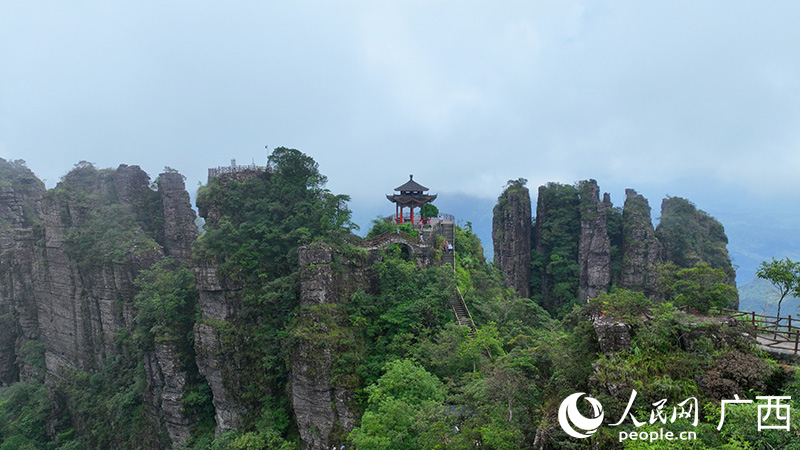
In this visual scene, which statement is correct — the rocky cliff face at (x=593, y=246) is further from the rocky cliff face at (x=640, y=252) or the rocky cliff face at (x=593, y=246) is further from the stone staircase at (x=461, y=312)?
the stone staircase at (x=461, y=312)

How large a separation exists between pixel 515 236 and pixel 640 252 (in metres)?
12.7

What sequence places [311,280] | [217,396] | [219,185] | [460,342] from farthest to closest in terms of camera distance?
[219,185], [217,396], [311,280], [460,342]

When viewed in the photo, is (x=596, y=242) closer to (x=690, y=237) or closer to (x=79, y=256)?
(x=690, y=237)

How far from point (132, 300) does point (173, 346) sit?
8.64 metres

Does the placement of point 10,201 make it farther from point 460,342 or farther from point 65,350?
point 460,342

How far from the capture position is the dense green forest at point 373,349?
10.7m

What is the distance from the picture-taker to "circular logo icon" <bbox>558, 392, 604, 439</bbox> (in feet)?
34.3

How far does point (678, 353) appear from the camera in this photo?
1144 centimetres

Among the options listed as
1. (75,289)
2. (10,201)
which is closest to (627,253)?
(75,289)

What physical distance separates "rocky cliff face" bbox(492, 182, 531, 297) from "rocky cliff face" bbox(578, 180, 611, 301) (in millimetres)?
6001

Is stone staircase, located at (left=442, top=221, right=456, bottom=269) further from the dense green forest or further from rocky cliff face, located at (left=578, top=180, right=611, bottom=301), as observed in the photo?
rocky cliff face, located at (left=578, top=180, right=611, bottom=301)

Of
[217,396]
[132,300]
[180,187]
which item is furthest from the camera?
[180,187]

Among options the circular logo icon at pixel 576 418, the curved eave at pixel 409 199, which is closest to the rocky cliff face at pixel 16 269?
the curved eave at pixel 409 199

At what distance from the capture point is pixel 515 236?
1833 inches
